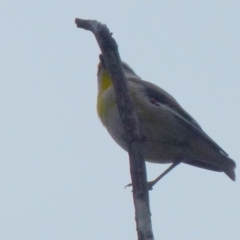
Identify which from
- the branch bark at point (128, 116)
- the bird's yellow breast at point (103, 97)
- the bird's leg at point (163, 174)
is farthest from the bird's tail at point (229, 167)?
the branch bark at point (128, 116)

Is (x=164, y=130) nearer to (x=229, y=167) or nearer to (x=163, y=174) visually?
(x=163, y=174)

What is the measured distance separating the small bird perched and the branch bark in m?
2.20

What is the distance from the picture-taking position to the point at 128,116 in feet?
13.7

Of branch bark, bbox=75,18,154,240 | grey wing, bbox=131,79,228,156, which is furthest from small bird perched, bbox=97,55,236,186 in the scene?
branch bark, bbox=75,18,154,240

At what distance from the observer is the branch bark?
398 centimetres

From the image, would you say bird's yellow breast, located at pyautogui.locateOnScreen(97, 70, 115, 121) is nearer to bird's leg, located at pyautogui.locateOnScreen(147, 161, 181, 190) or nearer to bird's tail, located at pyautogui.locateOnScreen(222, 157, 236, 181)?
bird's leg, located at pyautogui.locateOnScreen(147, 161, 181, 190)

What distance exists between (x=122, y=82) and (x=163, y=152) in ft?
8.28

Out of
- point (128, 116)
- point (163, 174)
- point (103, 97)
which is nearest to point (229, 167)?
point (163, 174)

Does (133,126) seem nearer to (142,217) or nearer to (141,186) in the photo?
(141,186)

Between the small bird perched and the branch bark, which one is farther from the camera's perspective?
the small bird perched

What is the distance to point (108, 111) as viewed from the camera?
6.59 m

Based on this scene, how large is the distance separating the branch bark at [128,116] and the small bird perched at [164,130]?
2.20 m

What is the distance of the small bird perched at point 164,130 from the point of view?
6508mm

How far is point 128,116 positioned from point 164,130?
8.11ft
